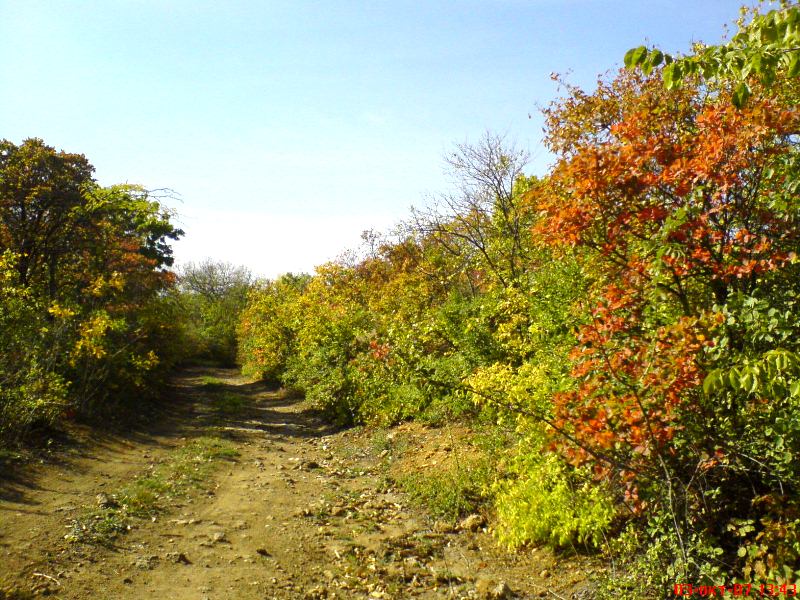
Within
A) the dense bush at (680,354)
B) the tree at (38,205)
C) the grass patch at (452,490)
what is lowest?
the grass patch at (452,490)

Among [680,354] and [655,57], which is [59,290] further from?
[655,57]

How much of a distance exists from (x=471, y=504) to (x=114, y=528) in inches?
169

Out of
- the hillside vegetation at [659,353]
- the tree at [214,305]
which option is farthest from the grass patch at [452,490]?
the tree at [214,305]

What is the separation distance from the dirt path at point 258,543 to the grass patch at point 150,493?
0.14 m

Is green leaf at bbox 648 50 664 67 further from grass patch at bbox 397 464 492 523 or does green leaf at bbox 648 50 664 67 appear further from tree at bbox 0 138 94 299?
tree at bbox 0 138 94 299

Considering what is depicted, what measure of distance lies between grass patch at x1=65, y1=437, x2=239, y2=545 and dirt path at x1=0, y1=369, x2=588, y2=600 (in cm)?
14

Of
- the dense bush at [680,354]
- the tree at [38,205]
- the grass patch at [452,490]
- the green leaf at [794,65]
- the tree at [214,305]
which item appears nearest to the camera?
the green leaf at [794,65]

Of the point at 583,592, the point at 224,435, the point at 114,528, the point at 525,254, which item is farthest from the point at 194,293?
the point at 583,592

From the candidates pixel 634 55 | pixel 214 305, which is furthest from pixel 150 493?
pixel 214 305

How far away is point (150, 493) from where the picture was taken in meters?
8.24

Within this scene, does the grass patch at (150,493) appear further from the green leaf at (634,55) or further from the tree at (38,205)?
the green leaf at (634,55)

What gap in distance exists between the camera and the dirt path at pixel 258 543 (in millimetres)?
5367

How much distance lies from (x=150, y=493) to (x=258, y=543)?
8.32ft

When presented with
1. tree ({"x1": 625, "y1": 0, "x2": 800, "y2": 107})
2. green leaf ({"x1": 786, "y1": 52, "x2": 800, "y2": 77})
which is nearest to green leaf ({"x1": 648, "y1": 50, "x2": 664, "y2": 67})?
tree ({"x1": 625, "y1": 0, "x2": 800, "y2": 107})
